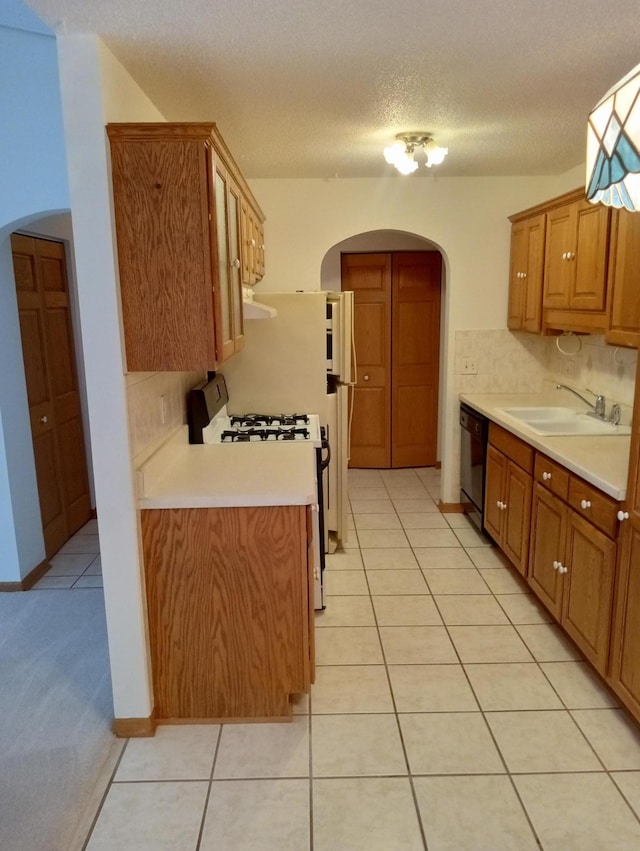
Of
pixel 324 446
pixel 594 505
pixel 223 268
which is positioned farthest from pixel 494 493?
pixel 223 268

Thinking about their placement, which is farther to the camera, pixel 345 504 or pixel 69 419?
pixel 69 419

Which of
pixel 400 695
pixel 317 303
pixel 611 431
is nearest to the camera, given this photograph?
pixel 400 695

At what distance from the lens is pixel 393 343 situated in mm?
5516

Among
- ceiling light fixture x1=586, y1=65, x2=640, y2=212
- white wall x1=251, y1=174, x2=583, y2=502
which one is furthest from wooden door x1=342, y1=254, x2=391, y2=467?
ceiling light fixture x1=586, y1=65, x2=640, y2=212

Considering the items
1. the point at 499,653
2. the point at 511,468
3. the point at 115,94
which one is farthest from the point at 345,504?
the point at 115,94

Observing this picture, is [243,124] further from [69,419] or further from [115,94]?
[69,419]

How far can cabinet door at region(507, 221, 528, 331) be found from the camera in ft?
12.8

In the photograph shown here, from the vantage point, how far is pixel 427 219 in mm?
4125

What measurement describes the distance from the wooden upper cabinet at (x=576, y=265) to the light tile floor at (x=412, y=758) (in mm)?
1571

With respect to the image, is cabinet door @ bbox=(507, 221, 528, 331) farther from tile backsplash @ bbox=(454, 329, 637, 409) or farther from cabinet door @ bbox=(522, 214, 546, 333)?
tile backsplash @ bbox=(454, 329, 637, 409)

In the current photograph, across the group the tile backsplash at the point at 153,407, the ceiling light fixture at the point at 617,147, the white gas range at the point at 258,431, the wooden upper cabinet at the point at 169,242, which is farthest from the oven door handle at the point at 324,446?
the ceiling light fixture at the point at 617,147

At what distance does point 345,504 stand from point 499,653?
55.1 inches

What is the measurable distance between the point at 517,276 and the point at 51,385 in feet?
10.4

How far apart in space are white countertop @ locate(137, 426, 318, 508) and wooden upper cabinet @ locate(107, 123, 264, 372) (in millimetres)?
449
